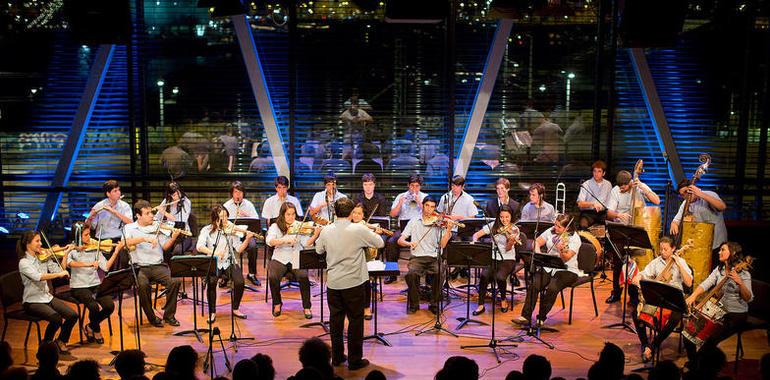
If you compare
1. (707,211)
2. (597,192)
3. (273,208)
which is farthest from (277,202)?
(707,211)

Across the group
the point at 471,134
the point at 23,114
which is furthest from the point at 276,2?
the point at 23,114

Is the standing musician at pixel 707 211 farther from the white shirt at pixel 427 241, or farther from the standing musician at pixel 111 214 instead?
the standing musician at pixel 111 214

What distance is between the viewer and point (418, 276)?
9.28 meters

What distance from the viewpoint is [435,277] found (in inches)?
363

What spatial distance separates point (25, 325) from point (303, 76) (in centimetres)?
581

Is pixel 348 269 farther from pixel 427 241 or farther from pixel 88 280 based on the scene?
pixel 88 280

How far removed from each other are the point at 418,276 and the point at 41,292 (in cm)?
444

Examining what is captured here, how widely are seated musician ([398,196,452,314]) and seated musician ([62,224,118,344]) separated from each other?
12.0 ft

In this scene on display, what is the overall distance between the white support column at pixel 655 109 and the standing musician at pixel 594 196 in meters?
1.66

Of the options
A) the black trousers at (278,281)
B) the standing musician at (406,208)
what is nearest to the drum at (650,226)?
the standing musician at (406,208)

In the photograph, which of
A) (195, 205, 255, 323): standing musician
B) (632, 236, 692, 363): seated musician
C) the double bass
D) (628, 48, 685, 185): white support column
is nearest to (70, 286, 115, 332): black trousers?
(195, 205, 255, 323): standing musician

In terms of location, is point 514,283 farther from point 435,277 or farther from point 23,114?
point 23,114

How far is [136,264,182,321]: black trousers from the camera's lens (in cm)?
865

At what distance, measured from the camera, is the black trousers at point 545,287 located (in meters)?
8.59
